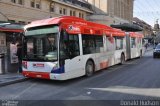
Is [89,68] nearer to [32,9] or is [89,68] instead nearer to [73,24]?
[73,24]

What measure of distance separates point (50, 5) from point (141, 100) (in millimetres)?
29424

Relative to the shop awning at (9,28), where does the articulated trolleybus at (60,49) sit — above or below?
below

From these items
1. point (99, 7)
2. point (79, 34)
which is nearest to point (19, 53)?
point (79, 34)

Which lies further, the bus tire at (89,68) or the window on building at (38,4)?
the window on building at (38,4)

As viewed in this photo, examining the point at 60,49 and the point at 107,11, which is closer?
the point at 60,49

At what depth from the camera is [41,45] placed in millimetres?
11930

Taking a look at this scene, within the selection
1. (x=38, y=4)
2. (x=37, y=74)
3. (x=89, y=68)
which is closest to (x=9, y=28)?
(x=37, y=74)

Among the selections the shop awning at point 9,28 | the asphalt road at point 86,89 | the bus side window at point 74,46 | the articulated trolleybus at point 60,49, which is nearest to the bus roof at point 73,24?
the articulated trolleybus at point 60,49

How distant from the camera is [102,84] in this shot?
37.8 ft

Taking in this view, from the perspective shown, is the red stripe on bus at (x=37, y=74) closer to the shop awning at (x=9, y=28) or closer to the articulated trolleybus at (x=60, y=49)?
the articulated trolleybus at (x=60, y=49)

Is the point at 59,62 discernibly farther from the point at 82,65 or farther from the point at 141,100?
the point at 141,100

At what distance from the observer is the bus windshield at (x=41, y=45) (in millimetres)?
11461

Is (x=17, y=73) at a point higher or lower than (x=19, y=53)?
lower

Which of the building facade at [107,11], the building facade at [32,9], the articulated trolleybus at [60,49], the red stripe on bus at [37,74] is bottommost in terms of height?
the red stripe on bus at [37,74]
